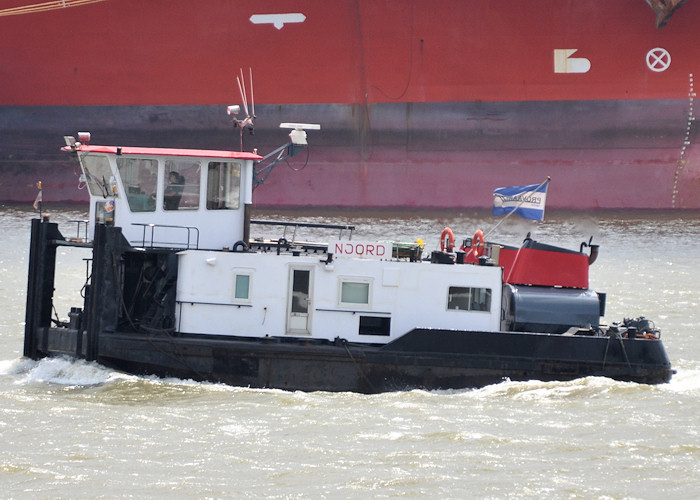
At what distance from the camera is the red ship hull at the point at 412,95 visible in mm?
30938

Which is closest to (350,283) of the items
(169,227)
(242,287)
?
(242,287)

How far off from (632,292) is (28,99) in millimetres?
19656

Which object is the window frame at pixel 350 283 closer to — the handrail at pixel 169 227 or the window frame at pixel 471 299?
the window frame at pixel 471 299

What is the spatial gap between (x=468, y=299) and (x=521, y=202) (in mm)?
1793

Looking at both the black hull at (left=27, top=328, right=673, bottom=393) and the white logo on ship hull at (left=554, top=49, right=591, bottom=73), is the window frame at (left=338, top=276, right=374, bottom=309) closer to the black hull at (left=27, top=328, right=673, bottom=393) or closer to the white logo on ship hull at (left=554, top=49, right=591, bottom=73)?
the black hull at (left=27, top=328, right=673, bottom=393)

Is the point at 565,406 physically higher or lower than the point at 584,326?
lower

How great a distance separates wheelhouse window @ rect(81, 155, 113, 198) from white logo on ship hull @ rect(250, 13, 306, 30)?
1911 cm

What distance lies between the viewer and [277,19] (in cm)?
3225

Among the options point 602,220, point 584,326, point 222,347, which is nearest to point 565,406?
point 584,326

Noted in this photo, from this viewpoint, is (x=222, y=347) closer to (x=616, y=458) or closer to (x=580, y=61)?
(x=616, y=458)

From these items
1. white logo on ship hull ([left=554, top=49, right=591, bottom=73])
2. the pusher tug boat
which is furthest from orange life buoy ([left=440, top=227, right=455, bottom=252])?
white logo on ship hull ([left=554, top=49, right=591, bottom=73])

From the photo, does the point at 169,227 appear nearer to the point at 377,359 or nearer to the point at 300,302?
the point at 300,302

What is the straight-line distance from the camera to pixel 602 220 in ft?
101

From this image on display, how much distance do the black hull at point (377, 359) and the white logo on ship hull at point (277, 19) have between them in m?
20.3
